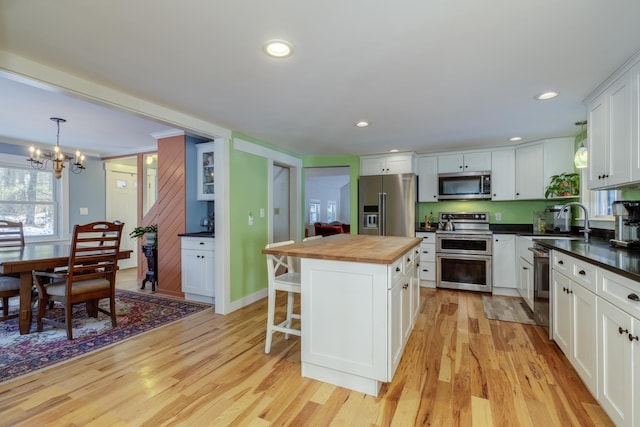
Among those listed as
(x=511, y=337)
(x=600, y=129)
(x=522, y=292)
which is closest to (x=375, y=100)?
(x=600, y=129)

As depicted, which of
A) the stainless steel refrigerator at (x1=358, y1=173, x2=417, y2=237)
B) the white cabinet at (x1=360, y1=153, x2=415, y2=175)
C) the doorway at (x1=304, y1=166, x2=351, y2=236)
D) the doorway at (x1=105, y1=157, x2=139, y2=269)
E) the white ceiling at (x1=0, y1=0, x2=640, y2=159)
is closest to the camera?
the white ceiling at (x1=0, y1=0, x2=640, y2=159)

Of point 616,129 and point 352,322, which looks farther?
point 616,129

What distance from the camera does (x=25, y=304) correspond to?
2822mm

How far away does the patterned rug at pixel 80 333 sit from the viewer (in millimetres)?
2332

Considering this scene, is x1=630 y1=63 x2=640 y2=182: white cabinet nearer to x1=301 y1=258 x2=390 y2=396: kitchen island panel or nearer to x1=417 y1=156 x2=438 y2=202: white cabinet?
x1=301 y1=258 x2=390 y2=396: kitchen island panel

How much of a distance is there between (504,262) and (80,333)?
200 inches

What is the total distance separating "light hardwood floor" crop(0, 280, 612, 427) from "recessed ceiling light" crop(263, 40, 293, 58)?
2.15 meters

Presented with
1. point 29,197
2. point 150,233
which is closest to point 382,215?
point 150,233

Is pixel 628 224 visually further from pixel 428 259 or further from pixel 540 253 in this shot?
pixel 428 259

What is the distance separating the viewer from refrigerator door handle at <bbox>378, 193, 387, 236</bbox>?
15.9ft

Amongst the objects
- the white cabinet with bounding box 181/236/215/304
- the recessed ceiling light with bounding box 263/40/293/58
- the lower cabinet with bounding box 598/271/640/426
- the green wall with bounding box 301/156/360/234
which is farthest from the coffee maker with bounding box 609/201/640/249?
the white cabinet with bounding box 181/236/215/304

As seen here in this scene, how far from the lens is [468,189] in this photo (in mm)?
4605

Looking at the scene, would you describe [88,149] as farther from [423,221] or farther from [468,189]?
[468,189]

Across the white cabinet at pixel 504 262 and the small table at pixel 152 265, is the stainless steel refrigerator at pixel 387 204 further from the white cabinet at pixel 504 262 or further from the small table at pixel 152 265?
the small table at pixel 152 265
